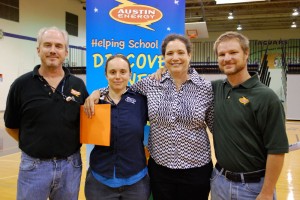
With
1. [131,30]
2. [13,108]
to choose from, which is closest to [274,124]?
[13,108]

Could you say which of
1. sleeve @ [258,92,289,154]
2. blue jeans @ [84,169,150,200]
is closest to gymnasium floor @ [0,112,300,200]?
blue jeans @ [84,169,150,200]

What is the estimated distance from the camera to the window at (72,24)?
15914 millimetres

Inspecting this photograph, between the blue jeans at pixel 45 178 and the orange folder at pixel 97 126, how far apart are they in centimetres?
16

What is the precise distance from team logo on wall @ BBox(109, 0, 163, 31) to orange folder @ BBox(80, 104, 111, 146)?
119cm

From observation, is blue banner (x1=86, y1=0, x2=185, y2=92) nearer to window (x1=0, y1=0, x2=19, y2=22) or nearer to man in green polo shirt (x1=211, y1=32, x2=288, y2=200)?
man in green polo shirt (x1=211, y1=32, x2=288, y2=200)

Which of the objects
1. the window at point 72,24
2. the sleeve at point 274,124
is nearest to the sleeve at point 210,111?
the sleeve at point 274,124

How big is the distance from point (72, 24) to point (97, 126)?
1528 cm

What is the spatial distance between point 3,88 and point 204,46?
1002cm

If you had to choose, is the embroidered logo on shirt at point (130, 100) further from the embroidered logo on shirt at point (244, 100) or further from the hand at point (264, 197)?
the hand at point (264, 197)

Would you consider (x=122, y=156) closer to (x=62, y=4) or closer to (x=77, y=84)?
(x=77, y=84)

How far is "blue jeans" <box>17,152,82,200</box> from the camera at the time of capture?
1.91m

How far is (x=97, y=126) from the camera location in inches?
79.0

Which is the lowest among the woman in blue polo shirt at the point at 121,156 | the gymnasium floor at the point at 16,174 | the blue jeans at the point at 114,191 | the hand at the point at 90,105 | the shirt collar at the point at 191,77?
the gymnasium floor at the point at 16,174

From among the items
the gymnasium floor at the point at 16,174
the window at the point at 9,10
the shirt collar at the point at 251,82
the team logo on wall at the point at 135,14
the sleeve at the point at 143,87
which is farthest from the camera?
the window at the point at 9,10
